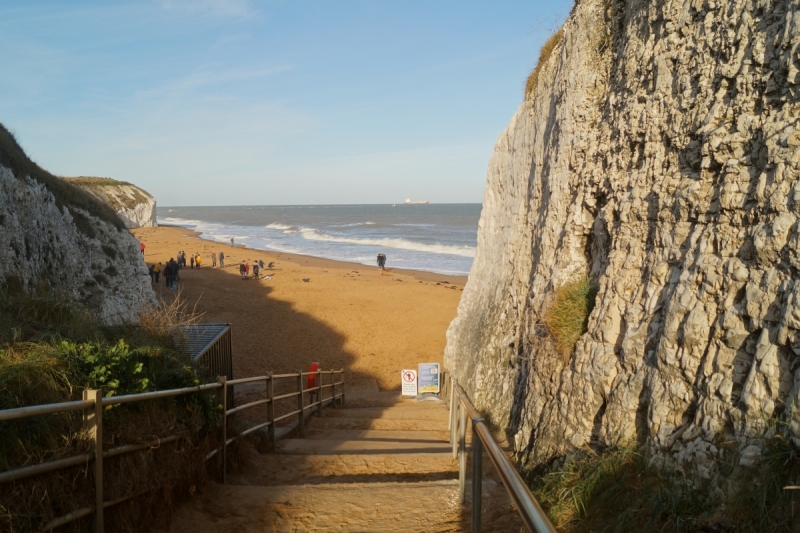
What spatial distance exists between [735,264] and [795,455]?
1.37 metres

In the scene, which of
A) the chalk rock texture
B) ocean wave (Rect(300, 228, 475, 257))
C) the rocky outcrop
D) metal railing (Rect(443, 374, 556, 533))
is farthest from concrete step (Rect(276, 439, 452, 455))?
the rocky outcrop

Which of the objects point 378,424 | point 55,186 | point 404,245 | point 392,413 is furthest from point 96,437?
point 404,245

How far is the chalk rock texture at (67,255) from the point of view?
11.5 meters

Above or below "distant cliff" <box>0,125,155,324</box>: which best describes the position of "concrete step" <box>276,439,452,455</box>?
below

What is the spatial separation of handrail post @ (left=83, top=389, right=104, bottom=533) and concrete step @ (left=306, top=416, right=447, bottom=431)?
6.42 metres

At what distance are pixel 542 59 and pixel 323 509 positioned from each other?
9.68 metres

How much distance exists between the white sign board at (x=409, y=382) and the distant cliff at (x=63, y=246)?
6126 millimetres

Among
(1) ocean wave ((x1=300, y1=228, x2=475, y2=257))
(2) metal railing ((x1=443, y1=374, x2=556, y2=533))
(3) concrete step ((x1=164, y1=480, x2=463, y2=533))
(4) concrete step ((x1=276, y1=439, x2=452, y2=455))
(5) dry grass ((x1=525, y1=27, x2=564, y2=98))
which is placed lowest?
(4) concrete step ((x1=276, y1=439, x2=452, y2=455))

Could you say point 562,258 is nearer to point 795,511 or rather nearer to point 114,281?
point 795,511

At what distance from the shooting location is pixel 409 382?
45.3ft

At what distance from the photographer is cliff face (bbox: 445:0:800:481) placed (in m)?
3.51

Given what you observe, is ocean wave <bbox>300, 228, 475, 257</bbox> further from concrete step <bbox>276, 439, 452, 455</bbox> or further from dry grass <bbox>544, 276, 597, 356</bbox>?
dry grass <bbox>544, 276, 597, 356</bbox>

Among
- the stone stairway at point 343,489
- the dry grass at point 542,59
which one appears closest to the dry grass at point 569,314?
the stone stairway at point 343,489

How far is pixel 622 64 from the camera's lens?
266 inches
